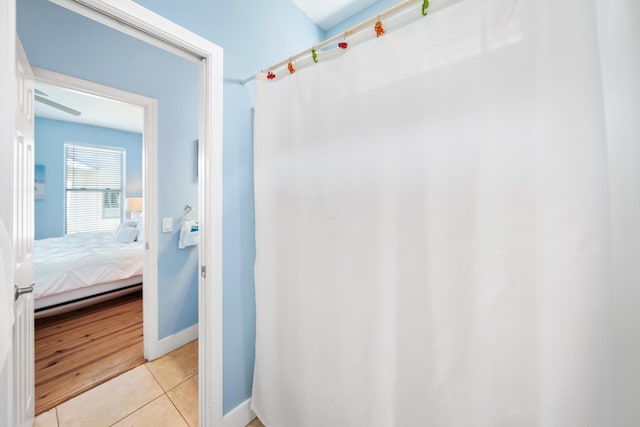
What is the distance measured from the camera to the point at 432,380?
0.80 metres

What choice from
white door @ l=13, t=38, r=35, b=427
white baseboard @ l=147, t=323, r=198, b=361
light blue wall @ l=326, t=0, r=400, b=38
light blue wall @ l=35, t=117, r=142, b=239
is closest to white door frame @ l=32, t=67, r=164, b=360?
white baseboard @ l=147, t=323, r=198, b=361

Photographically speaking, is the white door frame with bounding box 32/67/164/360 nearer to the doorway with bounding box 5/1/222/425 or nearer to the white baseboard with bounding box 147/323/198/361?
the white baseboard with bounding box 147/323/198/361

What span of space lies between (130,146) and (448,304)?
20.4ft

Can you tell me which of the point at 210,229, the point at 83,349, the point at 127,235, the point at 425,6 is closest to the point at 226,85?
the point at 210,229

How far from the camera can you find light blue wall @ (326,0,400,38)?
1587mm

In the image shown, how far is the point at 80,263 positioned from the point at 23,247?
1.86 metres

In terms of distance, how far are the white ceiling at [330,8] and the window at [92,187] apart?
503 centimetres

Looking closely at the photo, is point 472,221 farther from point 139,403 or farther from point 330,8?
point 139,403

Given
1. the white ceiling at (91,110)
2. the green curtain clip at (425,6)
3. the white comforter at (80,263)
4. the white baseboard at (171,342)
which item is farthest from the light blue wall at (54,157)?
the green curtain clip at (425,6)

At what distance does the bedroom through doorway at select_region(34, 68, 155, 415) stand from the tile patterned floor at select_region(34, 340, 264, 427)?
0.11 metres

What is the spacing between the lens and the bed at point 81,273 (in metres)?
2.35

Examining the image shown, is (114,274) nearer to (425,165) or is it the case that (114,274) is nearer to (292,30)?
(292,30)

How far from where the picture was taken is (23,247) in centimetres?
112

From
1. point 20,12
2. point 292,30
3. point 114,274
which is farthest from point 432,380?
point 114,274
